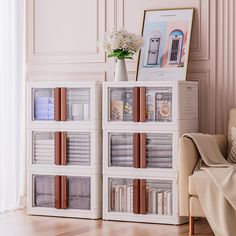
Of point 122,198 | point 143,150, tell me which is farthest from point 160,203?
point 143,150

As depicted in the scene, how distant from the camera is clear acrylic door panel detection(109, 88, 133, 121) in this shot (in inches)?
223

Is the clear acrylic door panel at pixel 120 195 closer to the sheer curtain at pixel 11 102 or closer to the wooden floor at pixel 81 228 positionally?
the wooden floor at pixel 81 228

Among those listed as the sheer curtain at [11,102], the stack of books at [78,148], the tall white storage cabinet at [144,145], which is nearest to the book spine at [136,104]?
the tall white storage cabinet at [144,145]

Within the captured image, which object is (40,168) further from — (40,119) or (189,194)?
(189,194)

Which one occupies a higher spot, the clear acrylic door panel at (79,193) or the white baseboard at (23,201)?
the clear acrylic door panel at (79,193)

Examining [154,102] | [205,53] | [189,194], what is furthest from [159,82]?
[189,194]

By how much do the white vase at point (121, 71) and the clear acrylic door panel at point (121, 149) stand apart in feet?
1.48

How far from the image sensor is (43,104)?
234 inches

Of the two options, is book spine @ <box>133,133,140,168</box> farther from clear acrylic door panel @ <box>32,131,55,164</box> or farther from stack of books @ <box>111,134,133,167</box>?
clear acrylic door panel @ <box>32,131,55,164</box>

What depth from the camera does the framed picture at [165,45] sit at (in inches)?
230

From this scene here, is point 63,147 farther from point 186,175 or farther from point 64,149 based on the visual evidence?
point 186,175

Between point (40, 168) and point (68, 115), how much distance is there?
1.66 ft

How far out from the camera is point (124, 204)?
567cm

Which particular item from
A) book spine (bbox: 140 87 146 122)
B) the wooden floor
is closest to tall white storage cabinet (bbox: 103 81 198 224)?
book spine (bbox: 140 87 146 122)
